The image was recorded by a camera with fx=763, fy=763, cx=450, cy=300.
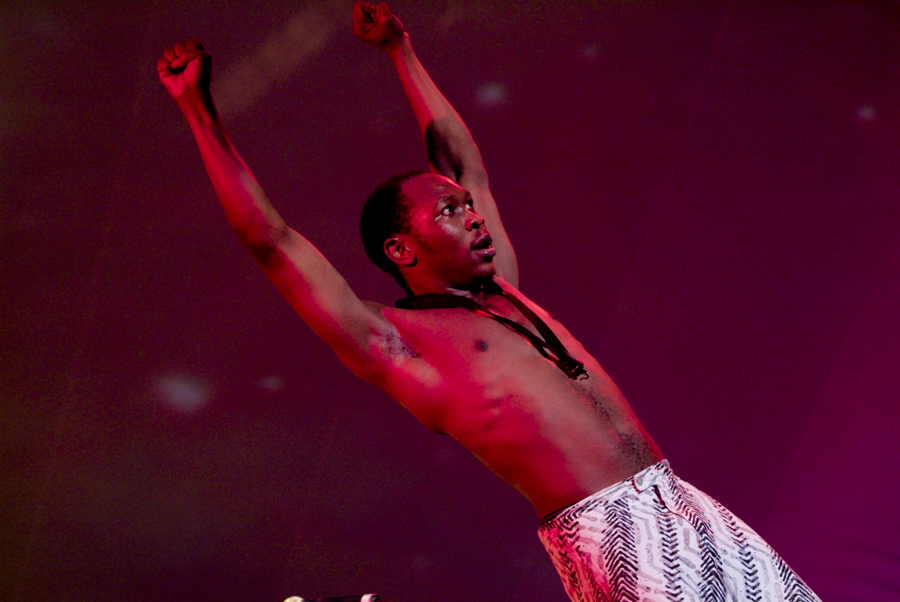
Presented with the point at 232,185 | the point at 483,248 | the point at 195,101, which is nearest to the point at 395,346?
the point at 483,248

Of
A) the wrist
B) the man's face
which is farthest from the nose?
the wrist

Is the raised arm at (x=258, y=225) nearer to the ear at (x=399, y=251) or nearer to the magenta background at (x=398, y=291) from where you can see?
the ear at (x=399, y=251)

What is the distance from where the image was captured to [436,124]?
2049 mm

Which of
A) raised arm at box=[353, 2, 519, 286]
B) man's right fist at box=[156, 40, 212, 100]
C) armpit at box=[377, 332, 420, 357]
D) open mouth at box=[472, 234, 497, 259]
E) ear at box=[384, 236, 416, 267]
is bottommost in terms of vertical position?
armpit at box=[377, 332, 420, 357]

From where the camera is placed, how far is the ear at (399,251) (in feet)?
5.74

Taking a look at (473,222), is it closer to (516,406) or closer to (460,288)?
(460,288)

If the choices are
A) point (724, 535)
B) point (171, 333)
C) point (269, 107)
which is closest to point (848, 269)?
point (724, 535)

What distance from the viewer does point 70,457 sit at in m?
2.20

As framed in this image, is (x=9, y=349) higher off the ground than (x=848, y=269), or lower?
lower

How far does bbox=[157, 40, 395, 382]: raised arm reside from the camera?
1.47m

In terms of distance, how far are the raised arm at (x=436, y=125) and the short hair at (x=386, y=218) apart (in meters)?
0.25

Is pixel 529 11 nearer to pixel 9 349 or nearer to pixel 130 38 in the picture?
pixel 130 38

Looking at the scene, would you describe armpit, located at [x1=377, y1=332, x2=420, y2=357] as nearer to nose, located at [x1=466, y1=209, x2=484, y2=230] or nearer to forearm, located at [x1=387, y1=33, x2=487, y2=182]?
nose, located at [x1=466, y1=209, x2=484, y2=230]

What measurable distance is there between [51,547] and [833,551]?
286cm
